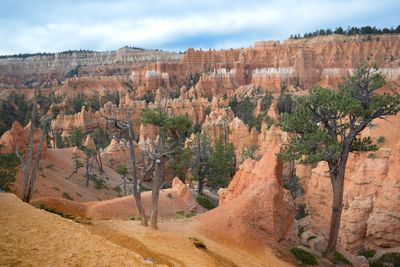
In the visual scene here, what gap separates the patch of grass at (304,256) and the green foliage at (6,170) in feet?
52.1

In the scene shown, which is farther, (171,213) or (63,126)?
(63,126)

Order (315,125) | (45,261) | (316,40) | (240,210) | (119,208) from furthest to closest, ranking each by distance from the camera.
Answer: (316,40) → (119,208) → (240,210) → (315,125) → (45,261)

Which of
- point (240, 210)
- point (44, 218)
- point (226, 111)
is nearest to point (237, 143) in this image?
point (226, 111)

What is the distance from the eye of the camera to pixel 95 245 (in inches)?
431

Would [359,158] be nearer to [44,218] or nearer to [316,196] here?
[316,196]

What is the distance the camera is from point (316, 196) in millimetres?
30609

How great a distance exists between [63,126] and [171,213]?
56.1m

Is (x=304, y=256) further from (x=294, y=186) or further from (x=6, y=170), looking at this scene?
(x=294, y=186)

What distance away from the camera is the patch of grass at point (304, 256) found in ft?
61.4

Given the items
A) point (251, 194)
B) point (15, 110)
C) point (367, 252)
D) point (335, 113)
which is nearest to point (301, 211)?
point (367, 252)

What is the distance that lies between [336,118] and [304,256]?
697 cm

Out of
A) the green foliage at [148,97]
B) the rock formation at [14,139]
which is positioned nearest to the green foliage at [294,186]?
the rock formation at [14,139]

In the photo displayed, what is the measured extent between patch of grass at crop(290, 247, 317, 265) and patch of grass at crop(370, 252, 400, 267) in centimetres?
558

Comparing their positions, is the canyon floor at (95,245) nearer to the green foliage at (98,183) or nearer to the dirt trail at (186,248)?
the dirt trail at (186,248)
